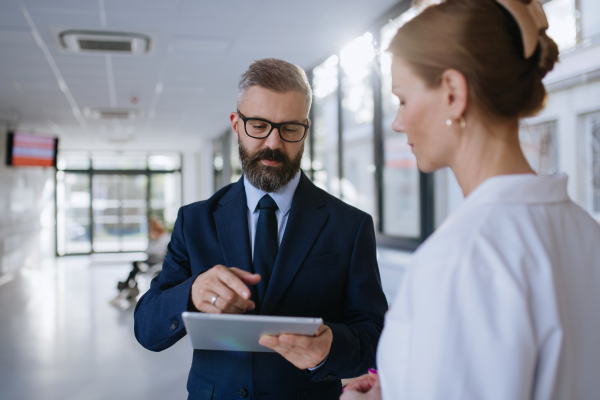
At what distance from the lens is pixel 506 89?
73 cm

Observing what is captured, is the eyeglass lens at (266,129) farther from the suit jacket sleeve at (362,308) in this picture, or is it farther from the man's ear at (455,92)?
the man's ear at (455,92)

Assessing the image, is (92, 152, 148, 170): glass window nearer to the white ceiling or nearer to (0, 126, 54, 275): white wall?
(0, 126, 54, 275): white wall

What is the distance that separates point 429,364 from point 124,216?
47.1 feet

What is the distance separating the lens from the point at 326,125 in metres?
5.68

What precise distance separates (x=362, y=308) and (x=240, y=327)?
511 mm

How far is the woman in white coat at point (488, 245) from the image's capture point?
585 mm

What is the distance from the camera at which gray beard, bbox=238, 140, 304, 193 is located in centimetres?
134

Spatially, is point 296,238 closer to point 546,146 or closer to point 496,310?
point 496,310

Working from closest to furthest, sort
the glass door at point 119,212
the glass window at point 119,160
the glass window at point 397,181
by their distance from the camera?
1. the glass window at point 397,181
2. the glass door at point 119,212
3. the glass window at point 119,160

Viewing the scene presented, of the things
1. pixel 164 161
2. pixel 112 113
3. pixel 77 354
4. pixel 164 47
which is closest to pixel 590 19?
pixel 164 47

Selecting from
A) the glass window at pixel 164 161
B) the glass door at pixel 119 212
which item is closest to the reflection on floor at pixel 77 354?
the glass door at pixel 119 212

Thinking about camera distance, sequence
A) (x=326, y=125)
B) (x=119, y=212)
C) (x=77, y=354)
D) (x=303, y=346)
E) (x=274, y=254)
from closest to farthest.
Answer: (x=303, y=346), (x=274, y=254), (x=77, y=354), (x=326, y=125), (x=119, y=212)

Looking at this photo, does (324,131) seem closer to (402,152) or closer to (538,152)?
(402,152)

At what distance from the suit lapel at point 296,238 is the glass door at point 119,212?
526 inches
